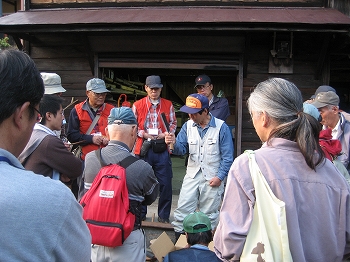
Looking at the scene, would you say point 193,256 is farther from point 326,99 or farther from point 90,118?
point 90,118

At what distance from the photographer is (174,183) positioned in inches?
276

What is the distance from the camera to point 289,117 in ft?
5.52

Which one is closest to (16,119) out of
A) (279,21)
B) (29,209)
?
(29,209)

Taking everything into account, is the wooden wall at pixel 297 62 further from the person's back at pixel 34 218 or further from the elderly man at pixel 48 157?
the person's back at pixel 34 218

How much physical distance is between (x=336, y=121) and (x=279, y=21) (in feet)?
5.58

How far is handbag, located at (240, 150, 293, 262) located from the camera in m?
1.49

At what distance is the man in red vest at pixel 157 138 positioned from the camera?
4711mm

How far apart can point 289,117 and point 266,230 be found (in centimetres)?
54

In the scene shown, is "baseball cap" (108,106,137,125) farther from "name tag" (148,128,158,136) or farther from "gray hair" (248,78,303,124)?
"name tag" (148,128,158,136)

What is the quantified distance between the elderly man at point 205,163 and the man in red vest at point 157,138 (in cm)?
A: 50

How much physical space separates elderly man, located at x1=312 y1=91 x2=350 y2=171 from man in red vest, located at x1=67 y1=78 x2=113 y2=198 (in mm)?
2684

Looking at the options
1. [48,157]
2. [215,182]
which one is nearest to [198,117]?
[215,182]

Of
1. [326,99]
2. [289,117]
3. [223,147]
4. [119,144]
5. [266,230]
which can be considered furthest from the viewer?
[223,147]

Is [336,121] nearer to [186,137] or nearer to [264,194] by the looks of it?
[186,137]
